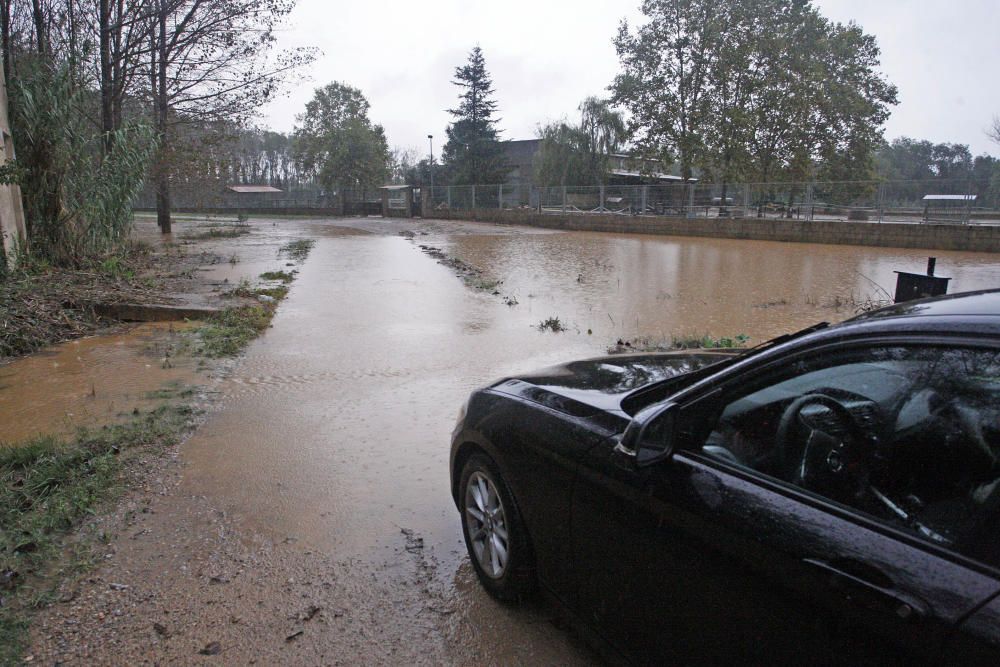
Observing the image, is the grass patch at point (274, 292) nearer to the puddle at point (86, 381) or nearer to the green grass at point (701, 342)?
the puddle at point (86, 381)

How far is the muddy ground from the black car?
0.71m

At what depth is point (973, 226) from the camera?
22.2m

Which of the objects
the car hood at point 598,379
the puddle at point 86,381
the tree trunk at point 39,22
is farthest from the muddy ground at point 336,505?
the tree trunk at point 39,22

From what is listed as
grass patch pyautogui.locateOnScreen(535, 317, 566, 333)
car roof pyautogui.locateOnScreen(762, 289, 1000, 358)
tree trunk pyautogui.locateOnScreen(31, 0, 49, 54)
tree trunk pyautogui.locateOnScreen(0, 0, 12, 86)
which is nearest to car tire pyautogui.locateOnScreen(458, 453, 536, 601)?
car roof pyautogui.locateOnScreen(762, 289, 1000, 358)

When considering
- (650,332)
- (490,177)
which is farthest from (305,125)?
(650,332)

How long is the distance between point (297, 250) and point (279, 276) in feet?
24.1

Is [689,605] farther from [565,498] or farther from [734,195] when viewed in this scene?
[734,195]

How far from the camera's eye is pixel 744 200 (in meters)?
30.2

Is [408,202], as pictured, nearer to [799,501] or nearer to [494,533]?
[494,533]

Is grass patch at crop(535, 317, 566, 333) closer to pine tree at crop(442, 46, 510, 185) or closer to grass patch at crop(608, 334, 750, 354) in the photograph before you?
grass patch at crop(608, 334, 750, 354)

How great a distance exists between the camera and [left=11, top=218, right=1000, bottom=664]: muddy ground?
8.88 feet

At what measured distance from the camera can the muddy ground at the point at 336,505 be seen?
2.71 metres

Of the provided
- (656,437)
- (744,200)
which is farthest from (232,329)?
(744,200)

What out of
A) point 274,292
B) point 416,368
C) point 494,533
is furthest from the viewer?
point 274,292
